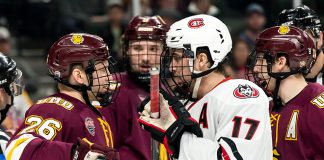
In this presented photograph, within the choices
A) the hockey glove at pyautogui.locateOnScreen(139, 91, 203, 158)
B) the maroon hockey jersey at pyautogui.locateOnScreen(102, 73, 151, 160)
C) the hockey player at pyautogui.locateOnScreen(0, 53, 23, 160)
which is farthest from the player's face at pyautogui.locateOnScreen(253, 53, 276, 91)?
the hockey player at pyautogui.locateOnScreen(0, 53, 23, 160)

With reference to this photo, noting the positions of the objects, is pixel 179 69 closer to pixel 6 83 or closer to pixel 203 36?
pixel 203 36

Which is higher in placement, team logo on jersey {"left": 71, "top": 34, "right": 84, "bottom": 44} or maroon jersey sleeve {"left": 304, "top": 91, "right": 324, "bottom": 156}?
team logo on jersey {"left": 71, "top": 34, "right": 84, "bottom": 44}

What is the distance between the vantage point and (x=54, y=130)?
398 centimetres

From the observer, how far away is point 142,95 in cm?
520

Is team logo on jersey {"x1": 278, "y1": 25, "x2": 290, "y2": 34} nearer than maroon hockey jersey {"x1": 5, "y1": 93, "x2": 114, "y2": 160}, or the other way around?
maroon hockey jersey {"x1": 5, "y1": 93, "x2": 114, "y2": 160}

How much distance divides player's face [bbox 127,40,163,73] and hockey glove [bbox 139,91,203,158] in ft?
4.93

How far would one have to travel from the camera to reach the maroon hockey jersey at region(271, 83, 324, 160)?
13.2 feet

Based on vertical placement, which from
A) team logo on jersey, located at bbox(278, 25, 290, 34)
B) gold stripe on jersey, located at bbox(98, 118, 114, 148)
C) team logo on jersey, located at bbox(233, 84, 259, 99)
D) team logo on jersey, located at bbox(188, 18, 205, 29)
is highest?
team logo on jersey, located at bbox(188, 18, 205, 29)

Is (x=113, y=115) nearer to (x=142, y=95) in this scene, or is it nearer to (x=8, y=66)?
(x=142, y=95)

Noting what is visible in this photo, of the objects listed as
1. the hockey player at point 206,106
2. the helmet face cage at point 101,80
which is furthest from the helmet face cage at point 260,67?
the helmet face cage at point 101,80

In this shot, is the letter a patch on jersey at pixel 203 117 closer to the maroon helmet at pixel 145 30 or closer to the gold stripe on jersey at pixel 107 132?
the gold stripe on jersey at pixel 107 132

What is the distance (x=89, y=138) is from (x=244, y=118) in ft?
3.15

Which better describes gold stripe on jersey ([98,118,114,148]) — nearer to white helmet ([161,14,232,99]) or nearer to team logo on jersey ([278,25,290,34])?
white helmet ([161,14,232,99])

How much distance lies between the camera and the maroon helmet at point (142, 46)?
523 cm
